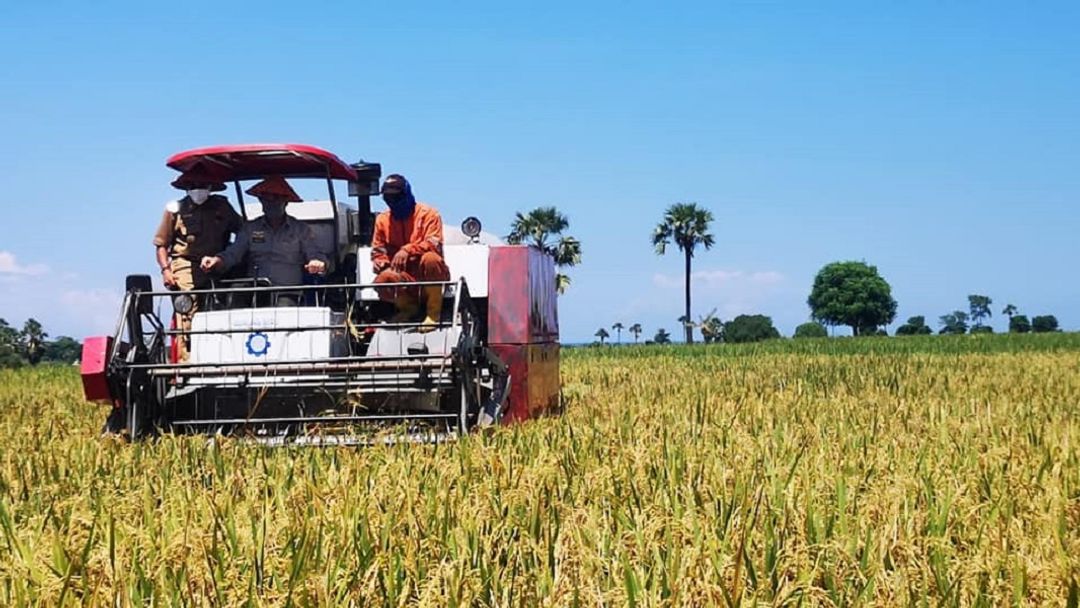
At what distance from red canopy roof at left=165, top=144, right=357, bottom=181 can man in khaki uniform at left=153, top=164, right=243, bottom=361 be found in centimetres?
17

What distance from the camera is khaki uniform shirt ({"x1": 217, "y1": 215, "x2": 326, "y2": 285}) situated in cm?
883

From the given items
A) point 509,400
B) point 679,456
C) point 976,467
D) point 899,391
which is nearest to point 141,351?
point 509,400

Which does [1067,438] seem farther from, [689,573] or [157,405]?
[157,405]

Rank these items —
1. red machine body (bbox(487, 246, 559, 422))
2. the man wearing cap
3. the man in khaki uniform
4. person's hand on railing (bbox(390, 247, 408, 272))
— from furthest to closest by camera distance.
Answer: the man in khaki uniform → the man wearing cap → red machine body (bbox(487, 246, 559, 422)) → person's hand on railing (bbox(390, 247, 408, 272))

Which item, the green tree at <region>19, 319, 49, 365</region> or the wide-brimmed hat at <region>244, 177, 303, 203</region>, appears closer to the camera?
the wide-brimmed hat at <region>244, 177, 303, 203</region>

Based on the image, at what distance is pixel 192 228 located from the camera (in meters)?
9.02

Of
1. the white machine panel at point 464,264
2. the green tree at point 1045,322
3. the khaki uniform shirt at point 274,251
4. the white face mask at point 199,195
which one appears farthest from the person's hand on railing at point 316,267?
the green tree at point 1045,322

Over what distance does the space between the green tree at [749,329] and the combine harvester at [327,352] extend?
394ft

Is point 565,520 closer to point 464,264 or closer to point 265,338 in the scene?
point 265,338

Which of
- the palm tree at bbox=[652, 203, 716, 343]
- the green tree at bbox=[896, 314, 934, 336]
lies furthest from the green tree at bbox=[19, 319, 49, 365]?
the green tree at bbox=[896, 314, 934, 336]

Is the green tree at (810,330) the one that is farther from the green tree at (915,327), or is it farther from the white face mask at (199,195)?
the white face mask at (199,195)

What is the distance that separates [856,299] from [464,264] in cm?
13345

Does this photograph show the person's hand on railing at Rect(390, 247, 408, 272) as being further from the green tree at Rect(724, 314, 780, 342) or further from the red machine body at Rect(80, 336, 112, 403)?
the green tree at Rect(724, 314, 780, 342)

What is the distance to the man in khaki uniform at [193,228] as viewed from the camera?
8.92m
